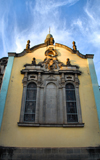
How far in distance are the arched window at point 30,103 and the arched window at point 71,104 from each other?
2543 millimetres

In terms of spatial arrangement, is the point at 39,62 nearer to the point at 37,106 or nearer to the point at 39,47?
the point at 39,47

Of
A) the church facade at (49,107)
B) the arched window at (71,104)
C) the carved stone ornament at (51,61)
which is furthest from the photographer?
the carved stone ornament at (51,61)

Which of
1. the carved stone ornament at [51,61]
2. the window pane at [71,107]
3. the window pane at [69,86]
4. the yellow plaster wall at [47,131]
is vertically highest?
the carved stone ornament at [51,61]

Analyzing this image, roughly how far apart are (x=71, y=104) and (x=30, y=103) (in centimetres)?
309

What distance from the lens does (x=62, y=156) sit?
315 inches

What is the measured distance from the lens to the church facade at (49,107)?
27.1ft

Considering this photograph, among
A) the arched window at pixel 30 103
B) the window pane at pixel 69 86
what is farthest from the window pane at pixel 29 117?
the window pane at pixel 69 86

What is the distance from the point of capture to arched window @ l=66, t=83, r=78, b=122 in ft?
31.1

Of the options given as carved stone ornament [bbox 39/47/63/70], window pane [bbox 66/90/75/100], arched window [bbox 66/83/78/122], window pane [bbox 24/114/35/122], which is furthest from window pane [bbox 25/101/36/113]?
carved stone ornament [bbox 39/47/63/70]

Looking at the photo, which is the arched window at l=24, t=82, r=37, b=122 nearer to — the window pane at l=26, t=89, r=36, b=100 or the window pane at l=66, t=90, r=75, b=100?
the window pane at l=26, t=89, r=36, b=100

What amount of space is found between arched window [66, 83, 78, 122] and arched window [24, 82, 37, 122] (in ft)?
8.34

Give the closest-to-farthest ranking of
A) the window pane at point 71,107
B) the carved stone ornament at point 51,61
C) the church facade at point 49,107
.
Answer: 1. the church facade at point 49,107
2. the window pane at point 71,107
3. the carved stone ornament at point 51,61

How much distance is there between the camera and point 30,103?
10.0 meters

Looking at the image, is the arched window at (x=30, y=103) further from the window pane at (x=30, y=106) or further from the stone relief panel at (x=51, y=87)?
the stone relief panel at (x=51, y=87)
